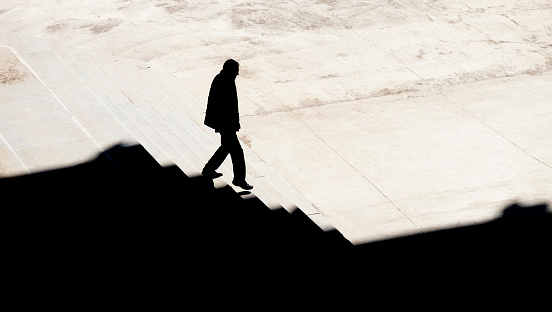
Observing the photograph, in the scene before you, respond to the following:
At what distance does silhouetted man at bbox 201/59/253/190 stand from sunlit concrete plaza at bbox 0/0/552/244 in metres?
0.49

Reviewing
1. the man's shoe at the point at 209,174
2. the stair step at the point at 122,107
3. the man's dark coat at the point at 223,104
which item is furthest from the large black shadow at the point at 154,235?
the man's dark coat at the point at 223,104

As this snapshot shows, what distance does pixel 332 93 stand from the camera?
12523 mm

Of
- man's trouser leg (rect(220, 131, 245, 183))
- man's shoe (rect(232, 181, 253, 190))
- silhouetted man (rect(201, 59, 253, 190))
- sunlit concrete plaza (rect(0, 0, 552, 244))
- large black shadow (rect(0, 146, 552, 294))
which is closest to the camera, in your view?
large black shadow (rect(0, 146, 552, 294))

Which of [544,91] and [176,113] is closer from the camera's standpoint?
[176,113]

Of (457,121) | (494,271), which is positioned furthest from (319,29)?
(494,271)

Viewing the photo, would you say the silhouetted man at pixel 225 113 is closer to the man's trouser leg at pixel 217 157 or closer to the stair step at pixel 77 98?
the man's trouser leg at pixel 217 157

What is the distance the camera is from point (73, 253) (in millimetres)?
5602

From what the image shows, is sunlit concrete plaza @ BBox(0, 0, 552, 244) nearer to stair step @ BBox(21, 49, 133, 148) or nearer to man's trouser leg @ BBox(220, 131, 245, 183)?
stair step @ BBox(21, 49, 133, 148)

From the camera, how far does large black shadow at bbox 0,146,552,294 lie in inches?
217

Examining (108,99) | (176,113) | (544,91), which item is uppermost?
(108,99)

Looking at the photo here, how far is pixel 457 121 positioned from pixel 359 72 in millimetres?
2421

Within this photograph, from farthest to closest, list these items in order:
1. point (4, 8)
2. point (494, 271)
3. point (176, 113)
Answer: point (4, 8)
point (176, 113)
point (494, 271)

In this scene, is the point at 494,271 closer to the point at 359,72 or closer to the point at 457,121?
the point at 457,121

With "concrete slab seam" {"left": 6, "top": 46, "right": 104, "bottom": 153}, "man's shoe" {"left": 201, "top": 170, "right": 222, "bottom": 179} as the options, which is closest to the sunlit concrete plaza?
"concrete slab seam" {"left": 6, "top": 46, "right": 104, "bottom": 153}
